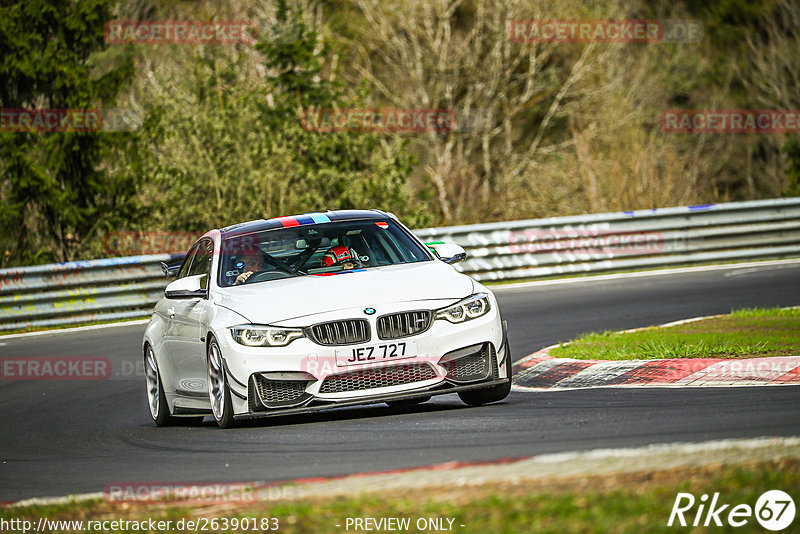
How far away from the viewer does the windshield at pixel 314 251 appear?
9617 millimetres

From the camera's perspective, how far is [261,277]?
31.2 feet

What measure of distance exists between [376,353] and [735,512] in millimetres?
4019

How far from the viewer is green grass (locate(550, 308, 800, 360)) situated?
10.4 m

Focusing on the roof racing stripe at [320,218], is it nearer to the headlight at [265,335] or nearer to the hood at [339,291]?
the hood at [339,291]

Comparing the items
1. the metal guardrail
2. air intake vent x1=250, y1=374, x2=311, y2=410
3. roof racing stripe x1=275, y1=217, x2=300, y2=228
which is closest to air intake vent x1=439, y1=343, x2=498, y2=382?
air intake vent x1=250, y1=374, x2=311, y2=410

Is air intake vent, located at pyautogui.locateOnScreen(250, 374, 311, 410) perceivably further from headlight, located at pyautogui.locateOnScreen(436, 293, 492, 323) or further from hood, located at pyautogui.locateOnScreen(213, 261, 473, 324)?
headlight, located at pyautogui.locateOnScreen(436, 293, 492, 323)

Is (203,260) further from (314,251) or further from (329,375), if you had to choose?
(329,375)

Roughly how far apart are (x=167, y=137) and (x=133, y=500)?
17.7 m

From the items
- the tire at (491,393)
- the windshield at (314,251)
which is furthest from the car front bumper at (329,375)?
the windshield at (314,251)

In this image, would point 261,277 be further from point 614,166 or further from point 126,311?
point 614,166

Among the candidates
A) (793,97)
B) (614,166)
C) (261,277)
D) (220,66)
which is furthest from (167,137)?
(793,97)

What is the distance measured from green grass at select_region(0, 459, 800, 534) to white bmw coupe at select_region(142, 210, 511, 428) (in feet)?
9.20

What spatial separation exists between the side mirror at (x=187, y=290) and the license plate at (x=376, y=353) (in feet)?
5.34

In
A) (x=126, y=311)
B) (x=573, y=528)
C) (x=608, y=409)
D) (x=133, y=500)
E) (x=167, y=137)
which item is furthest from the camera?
(x=167, y=137)
